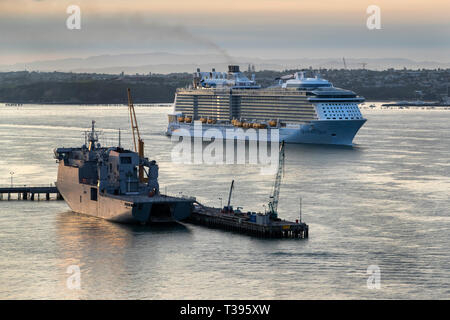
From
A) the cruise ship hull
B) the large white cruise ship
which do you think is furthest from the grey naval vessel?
the large white cruise ship

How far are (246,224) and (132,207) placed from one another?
5.06 meters

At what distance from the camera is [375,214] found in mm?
44156

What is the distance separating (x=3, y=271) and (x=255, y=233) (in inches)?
435

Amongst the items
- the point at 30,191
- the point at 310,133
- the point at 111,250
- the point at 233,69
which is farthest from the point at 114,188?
the point at 233,69

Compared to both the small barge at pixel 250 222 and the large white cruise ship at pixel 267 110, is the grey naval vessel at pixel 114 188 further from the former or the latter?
the large white cruise ship at pixel 267 110

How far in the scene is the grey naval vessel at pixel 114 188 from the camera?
41.9 meters

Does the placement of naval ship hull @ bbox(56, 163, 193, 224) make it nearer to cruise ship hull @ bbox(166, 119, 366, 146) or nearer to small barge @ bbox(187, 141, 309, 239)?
small barge @ bbox(187, 141, 309, 239)

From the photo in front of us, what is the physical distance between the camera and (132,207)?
41312 mm

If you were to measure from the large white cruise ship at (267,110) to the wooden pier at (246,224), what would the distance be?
1679 inches

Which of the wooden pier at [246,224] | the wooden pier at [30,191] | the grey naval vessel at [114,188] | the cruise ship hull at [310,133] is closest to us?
the wooden pier at [246,224]

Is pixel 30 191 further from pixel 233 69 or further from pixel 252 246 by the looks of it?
pixel 233 69

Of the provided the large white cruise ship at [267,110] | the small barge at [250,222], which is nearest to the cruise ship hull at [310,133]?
the large white cruise ship at [267,110]

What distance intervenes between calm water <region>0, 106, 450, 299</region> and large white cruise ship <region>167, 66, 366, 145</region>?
76.6 ft
